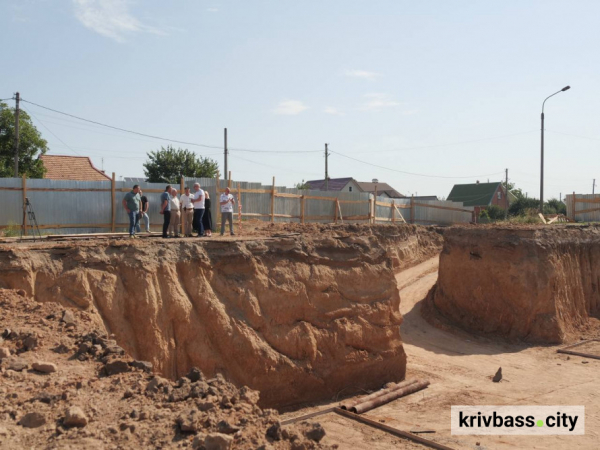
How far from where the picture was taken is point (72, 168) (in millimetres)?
33656

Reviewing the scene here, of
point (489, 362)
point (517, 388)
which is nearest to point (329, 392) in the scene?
point (517, 388)

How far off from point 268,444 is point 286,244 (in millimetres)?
7278

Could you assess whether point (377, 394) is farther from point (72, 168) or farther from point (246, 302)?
point (72, 168)

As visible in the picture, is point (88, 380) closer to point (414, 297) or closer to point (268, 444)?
point (268, 444)

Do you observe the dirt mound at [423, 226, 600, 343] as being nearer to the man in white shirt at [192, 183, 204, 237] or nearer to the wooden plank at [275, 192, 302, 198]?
the wooden plank at [275, 192, 302, 198]

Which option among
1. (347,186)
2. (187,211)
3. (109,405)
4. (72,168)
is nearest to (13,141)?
(72,168)

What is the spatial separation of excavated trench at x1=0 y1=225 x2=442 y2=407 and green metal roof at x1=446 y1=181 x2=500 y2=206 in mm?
45708

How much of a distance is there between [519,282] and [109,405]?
14871 mm

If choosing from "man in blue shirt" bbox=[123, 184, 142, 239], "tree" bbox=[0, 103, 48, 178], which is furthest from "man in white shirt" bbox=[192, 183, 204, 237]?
"tree" bbox=[0, 103, 48, 178]

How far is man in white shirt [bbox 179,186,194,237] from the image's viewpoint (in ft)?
48.8

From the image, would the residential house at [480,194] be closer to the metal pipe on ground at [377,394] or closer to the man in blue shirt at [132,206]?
the metal pipe on ground at [377,394]

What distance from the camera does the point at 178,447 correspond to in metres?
5.43

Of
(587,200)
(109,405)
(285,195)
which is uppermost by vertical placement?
(587,200)

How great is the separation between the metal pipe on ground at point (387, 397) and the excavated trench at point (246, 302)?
27.6 inches
